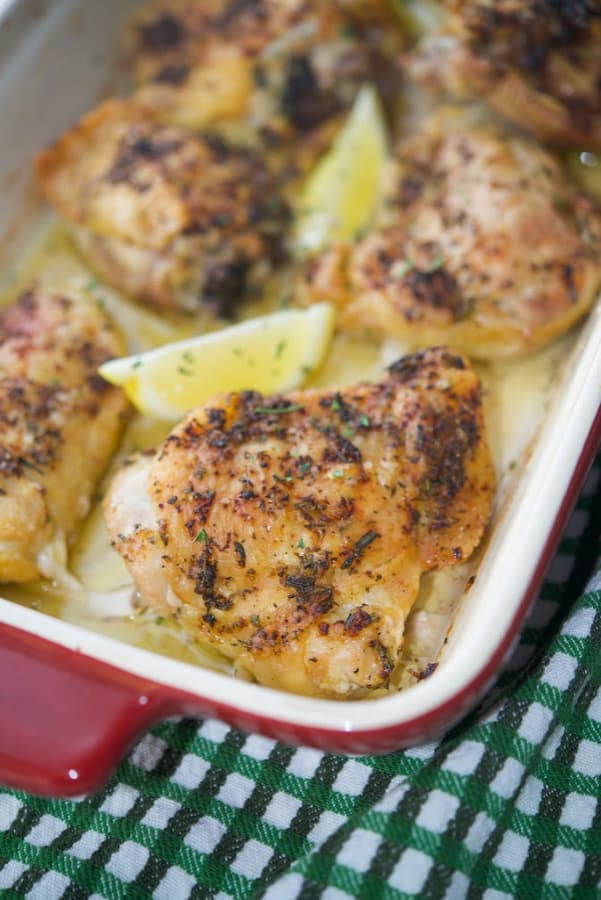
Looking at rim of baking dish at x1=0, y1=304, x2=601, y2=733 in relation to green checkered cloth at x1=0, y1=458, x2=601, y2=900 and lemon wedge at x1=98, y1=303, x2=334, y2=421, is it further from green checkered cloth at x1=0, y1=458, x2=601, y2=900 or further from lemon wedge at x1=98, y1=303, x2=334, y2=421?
lemon wedge at x1=98, y1=303, x2=334, y2=421

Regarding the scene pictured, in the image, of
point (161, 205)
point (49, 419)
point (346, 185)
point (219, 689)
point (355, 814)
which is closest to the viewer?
point (219, 689)

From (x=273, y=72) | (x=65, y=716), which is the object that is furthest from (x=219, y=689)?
(x=273, y=72)

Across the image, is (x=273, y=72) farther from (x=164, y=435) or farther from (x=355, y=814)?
(x=355, y=814)

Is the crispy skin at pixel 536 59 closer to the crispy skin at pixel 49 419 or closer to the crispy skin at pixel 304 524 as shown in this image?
the crispy skin at pixel 304 524

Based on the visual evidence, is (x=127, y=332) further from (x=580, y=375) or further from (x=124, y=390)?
(x=580, y=375)

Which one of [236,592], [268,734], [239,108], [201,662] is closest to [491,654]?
[268,734]

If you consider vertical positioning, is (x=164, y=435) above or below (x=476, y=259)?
above
